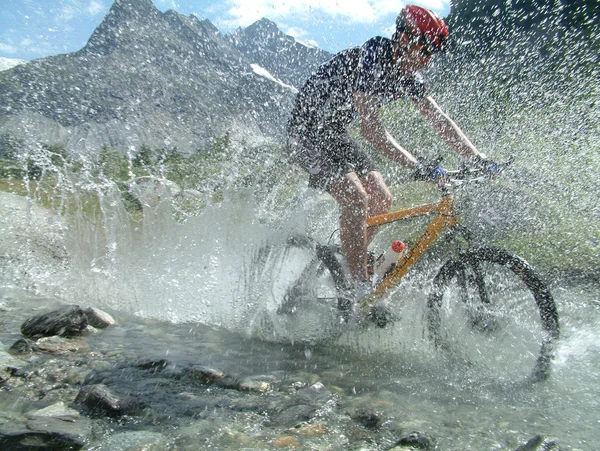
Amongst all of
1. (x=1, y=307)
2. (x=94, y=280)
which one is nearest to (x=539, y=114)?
(x=94, y=280)

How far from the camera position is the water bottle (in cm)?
→ 388

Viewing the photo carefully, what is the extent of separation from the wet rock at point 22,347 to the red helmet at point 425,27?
3.84m

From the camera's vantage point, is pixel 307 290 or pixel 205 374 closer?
pixel 205 374

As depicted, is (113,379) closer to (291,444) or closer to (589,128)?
(291,444)

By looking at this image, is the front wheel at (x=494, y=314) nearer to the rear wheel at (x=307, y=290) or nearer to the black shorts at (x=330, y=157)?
the rear wheel at (x=307, y=290)

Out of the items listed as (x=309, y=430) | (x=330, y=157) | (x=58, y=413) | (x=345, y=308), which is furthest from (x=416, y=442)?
(x=330, y=157)

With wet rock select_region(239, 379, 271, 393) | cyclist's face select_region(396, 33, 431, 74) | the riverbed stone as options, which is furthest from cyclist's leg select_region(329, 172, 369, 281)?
the riverbed stone

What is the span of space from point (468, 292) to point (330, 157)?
1.71 metres

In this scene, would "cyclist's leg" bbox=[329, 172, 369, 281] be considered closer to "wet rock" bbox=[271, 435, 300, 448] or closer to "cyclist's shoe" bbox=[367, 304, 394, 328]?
"cyclist's shoe" bbox=[367, 304, 394, 328]

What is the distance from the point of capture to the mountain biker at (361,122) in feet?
12.7

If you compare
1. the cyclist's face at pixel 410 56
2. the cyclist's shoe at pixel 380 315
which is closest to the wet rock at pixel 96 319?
the cyclist's shoe at pixel 380 315

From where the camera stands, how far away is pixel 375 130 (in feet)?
13.6

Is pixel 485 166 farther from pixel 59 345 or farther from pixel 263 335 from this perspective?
pixel 59 345

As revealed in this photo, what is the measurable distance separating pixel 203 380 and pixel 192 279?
2101 mm
